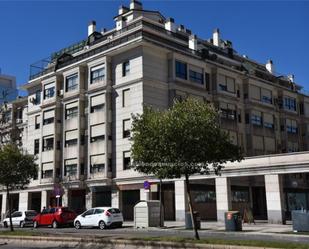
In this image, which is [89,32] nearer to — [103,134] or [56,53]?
[56,53]

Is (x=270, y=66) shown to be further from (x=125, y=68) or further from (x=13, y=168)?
(x=13, y=168)

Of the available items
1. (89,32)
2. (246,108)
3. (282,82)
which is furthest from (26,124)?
(282,82)

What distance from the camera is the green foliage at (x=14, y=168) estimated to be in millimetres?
28406

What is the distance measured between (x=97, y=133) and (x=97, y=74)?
6.25 metres

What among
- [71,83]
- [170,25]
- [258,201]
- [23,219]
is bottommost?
[23,219]

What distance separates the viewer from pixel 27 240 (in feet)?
69.5

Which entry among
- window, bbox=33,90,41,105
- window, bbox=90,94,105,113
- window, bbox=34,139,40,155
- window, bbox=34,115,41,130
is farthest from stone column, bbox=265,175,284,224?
window, bbox=33,90,41,105

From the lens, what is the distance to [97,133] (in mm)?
45438

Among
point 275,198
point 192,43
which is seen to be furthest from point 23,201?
point 275,198

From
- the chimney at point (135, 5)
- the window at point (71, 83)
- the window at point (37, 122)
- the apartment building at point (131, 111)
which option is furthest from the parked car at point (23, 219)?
the chimney at point (135, 5)

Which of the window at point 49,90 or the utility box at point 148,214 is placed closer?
the utility box at point 148,214

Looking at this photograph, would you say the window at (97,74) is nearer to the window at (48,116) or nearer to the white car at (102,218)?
the window at (48,116)

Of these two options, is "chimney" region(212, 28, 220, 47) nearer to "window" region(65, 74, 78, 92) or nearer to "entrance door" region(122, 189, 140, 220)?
"window" region(65, 74, 78, 92)

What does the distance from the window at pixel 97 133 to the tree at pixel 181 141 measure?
26.2 metres
